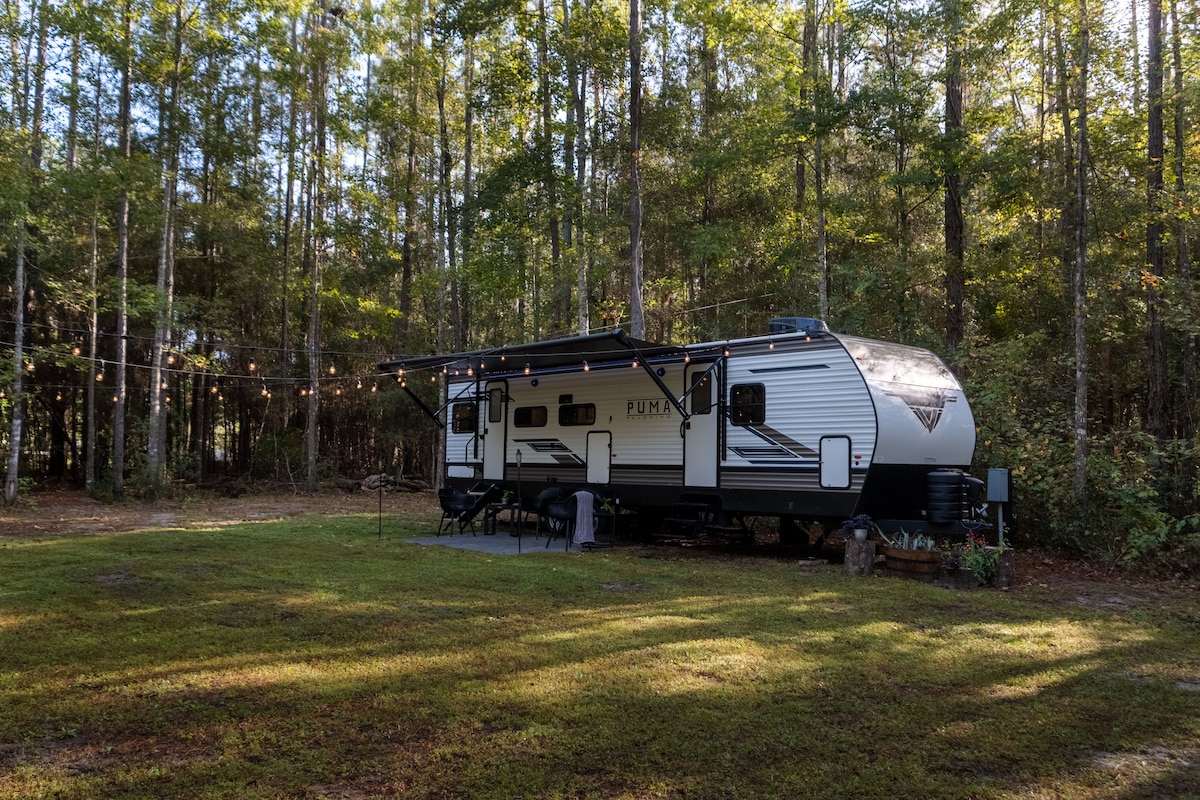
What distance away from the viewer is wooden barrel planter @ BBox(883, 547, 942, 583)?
8.12m

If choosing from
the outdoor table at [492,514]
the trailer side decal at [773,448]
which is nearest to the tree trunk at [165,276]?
the outdoor table at [492,514]

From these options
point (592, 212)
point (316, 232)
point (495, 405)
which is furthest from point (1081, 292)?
point (316, 232)

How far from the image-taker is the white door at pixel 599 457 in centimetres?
1185

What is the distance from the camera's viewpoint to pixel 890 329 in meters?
16.2

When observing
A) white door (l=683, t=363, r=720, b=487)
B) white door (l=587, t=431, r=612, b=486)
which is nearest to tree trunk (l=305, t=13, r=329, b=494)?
white door (l=587, t=431, r=612, b=486)

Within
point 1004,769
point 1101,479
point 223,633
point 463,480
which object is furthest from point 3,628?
point 1101,479

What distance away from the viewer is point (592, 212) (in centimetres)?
1980

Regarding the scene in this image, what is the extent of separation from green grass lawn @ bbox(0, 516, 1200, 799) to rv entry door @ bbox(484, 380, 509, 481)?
5992 mm

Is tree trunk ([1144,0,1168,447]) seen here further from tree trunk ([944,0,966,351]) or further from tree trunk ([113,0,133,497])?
tree trunk ([113,0,133,497])

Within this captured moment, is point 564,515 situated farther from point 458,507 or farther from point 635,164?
point 635,164

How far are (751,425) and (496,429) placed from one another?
525 cm

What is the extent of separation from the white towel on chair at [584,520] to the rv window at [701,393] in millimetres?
1871

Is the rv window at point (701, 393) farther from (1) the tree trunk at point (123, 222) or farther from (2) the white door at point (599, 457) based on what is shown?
(1) the tree trunk at point (123, 222)

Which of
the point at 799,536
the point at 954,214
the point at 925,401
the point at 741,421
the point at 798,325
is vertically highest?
the point at 954,214
